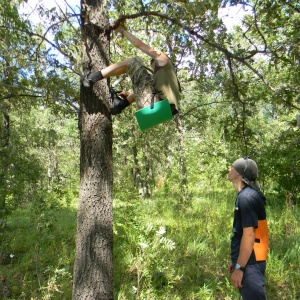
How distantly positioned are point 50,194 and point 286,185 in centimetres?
498

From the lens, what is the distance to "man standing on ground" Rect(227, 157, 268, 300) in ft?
8.01

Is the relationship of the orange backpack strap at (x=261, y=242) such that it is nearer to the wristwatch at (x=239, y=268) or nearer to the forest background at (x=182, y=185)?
the wristwatch at (x=239, y=268)

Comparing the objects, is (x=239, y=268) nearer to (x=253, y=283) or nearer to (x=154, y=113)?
(x=253, y=283)

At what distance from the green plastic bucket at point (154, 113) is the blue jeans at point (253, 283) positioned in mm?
1512

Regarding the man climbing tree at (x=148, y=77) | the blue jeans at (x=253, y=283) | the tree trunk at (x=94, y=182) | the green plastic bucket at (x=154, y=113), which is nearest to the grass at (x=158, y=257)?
the tree trunk at (x=94, y=182)

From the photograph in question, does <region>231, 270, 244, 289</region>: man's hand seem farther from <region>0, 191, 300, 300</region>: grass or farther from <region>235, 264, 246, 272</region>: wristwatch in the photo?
<region>0, 191, 300, 300</region>: grass

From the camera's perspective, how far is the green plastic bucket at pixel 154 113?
117 inches

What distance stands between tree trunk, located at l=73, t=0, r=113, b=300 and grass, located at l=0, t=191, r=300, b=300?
72 centimetres

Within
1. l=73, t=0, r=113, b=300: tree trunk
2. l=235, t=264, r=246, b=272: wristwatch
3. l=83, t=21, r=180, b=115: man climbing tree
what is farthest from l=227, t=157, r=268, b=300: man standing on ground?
l=73, t=0, r=113, b=300: tree trunk

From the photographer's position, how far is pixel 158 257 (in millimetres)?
4375

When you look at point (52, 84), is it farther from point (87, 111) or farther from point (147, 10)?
point (147, 10)

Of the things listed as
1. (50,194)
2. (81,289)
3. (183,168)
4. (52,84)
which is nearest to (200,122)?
(183,168)

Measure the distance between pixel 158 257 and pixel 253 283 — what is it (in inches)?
82.1

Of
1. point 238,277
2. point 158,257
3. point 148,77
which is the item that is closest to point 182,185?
point 158,257
